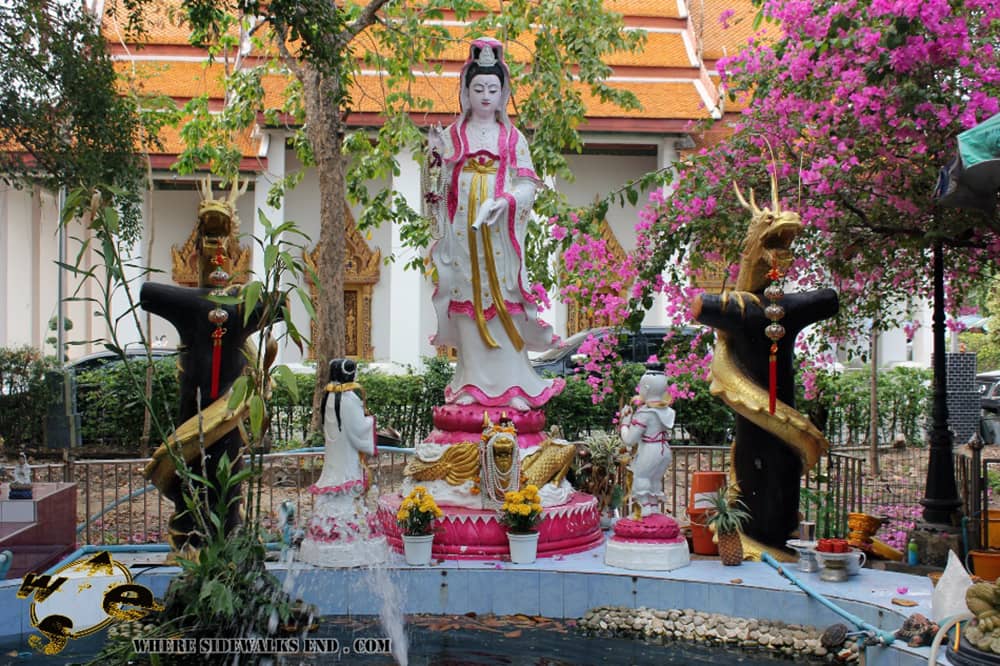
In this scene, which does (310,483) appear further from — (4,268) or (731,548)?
(4,268)

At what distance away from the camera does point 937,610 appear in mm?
5707

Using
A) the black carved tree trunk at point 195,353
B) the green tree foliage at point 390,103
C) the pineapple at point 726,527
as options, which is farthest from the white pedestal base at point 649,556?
the green tree foliage at point 390,103

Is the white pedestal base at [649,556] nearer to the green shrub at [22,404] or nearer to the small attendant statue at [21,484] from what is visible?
the small attendant statue at [21,484]

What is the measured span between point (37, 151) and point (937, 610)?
8505mm

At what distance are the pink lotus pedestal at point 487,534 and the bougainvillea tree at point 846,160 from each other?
5.88ft

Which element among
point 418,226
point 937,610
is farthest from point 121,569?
point 418,226

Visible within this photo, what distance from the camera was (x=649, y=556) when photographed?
7133 millimetres

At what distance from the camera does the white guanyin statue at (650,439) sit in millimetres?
7430

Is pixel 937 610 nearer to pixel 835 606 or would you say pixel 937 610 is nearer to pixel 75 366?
A: pixel 835 606

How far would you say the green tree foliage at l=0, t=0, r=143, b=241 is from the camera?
358 inches

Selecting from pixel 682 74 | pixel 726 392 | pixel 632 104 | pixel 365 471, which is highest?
pixel 682 74

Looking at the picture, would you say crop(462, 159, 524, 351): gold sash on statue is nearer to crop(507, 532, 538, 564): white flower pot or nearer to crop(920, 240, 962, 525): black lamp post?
crop(507, 532, 538, 564): white flower pot

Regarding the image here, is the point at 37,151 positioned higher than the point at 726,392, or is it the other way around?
the point at 37,151

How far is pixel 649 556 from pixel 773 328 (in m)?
1.79
